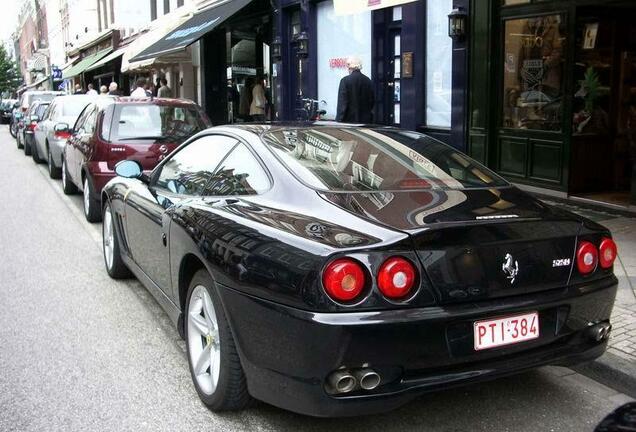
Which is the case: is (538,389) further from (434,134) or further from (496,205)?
(434,134)

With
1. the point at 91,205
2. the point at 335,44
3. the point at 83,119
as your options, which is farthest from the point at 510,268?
the point at 335,44

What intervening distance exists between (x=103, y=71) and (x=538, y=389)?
131ft

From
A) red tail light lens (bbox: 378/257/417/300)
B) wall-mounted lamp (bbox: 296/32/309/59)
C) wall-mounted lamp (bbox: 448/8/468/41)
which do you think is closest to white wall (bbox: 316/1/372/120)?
wall-mounted lamp (bbox: 296/32/309/59)

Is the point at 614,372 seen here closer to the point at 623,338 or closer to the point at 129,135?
the point at 623,338

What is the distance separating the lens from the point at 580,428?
3.48 metres

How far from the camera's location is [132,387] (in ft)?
13.0

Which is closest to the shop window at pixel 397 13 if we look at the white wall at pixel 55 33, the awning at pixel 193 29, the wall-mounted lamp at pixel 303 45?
the wall-mounted lamp at pixel 303 45

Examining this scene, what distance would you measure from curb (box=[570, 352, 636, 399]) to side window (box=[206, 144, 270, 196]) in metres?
2.19

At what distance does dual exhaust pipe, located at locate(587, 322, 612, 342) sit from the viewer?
338 centimetres

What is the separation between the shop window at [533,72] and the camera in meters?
8.95

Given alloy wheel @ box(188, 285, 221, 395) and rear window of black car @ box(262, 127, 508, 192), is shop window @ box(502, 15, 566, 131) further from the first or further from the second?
alloy wheel @ box(188, 285, 221, 395)

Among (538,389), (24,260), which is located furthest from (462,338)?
(24,260)

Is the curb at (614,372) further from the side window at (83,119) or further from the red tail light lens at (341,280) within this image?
the side window at (83,119)

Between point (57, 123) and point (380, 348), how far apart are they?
1121 centimetres
